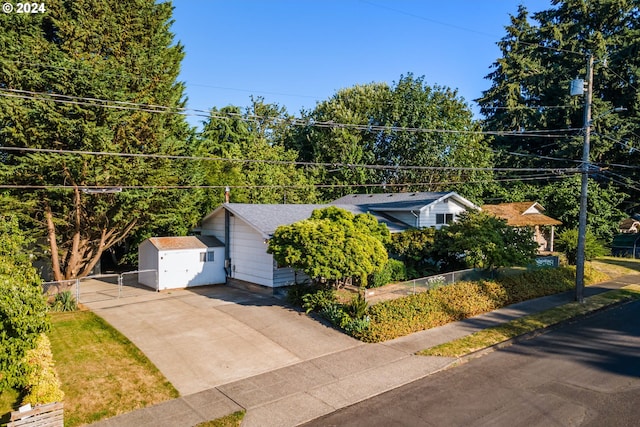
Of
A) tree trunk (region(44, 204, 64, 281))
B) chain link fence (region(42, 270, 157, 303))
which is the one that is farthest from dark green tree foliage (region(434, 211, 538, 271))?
tree trunk (region(44, 204, 64, 281))

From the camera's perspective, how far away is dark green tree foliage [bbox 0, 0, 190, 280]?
20.0m

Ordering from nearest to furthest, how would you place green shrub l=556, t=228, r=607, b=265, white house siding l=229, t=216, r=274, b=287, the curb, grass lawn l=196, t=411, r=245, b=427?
grass lawn l=196, t=411, r=245, b=427 → the curb → white house siding l=229, t=216, r=274, b=287 → green shrub l=556, t=228, r=607, b=265

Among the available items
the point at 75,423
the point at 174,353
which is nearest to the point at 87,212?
the point at 174,353

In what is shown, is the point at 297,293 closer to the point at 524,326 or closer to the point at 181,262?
the point at 181,262

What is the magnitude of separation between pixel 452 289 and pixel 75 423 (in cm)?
1604

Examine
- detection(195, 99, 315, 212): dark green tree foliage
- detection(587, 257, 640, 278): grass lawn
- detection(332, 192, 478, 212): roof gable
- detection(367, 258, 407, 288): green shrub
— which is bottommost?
detection(587, 257, 640, 278): grass lawn

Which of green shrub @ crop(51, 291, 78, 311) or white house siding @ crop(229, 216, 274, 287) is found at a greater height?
white house siding @ crop(229, 216, 274, 287)

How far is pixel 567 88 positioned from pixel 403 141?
59.1ft

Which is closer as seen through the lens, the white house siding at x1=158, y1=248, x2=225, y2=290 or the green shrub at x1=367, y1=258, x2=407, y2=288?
the green shrub at x1=367, y1=258, x2=407, y2=288

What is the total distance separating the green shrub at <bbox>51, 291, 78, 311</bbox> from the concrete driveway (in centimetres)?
72

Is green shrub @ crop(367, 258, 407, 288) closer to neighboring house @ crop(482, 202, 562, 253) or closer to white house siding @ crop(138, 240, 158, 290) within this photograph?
white house siding @ crop(138, 240, 158, 290)

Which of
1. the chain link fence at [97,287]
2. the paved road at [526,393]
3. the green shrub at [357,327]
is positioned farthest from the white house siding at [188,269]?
the paved road at [526,393]

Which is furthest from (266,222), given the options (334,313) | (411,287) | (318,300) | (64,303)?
(64,303)

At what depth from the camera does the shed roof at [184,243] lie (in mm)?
23523
